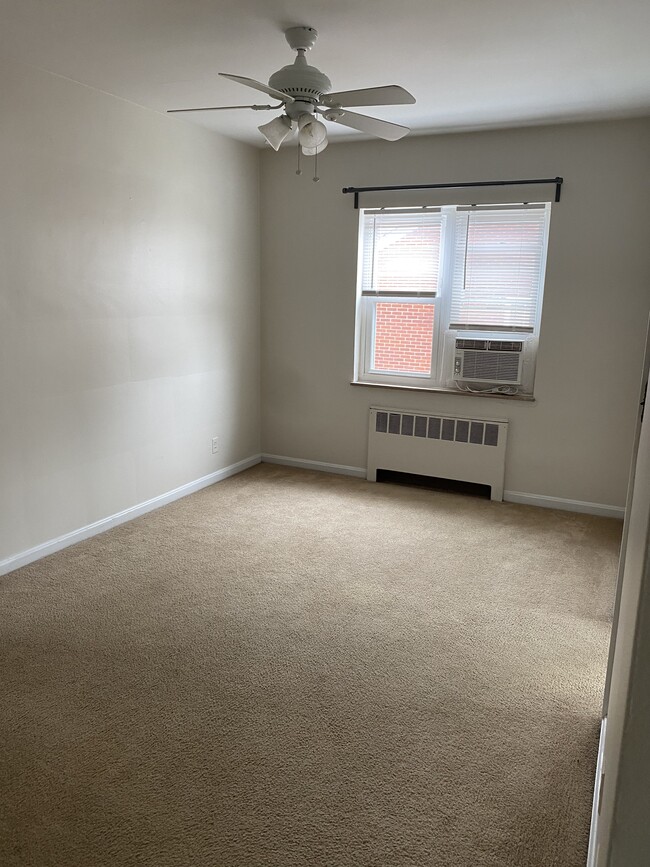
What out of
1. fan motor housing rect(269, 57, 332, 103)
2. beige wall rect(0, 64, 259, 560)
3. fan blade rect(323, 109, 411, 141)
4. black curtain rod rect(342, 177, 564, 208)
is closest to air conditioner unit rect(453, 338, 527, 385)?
black curtain rod rect(342, 177, 564, 208)

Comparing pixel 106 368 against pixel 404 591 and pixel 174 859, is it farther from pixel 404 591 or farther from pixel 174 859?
pixel 174 859

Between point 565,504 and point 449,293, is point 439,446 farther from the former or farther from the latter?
point 449,293

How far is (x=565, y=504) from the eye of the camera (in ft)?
15.2

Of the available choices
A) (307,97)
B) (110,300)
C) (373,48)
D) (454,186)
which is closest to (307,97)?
(307,97)

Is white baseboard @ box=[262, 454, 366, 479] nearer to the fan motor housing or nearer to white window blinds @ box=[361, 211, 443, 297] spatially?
white window blinds @ box=[361, 211, 443, 297]

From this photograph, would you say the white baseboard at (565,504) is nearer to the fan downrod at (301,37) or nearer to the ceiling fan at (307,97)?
the ceiling fan at (307,97)

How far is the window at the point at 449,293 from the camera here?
458 centimetres

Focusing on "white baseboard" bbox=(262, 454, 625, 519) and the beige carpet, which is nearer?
the beige carpet

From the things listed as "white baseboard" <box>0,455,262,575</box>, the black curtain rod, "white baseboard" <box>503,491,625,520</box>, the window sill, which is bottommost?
"white baseboard" <box>0,455,262,575</box>

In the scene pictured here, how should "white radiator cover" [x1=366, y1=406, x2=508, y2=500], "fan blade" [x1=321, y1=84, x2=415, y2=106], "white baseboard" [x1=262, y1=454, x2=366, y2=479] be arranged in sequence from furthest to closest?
"white baseboard" [x1=262, y1=454, x2=366, y2=479], "white radiator cover" [x1=366, y1=406, x2=508, y2=500], "fan blade" [x1=321, y1=84, x2=415, y2=106]

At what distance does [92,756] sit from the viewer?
2145 mm

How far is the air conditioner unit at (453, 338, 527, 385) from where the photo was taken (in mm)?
4668

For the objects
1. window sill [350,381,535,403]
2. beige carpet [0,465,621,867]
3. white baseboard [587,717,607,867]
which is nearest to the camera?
white baseboard [587,717,607,867]

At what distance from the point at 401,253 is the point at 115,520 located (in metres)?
2.89
